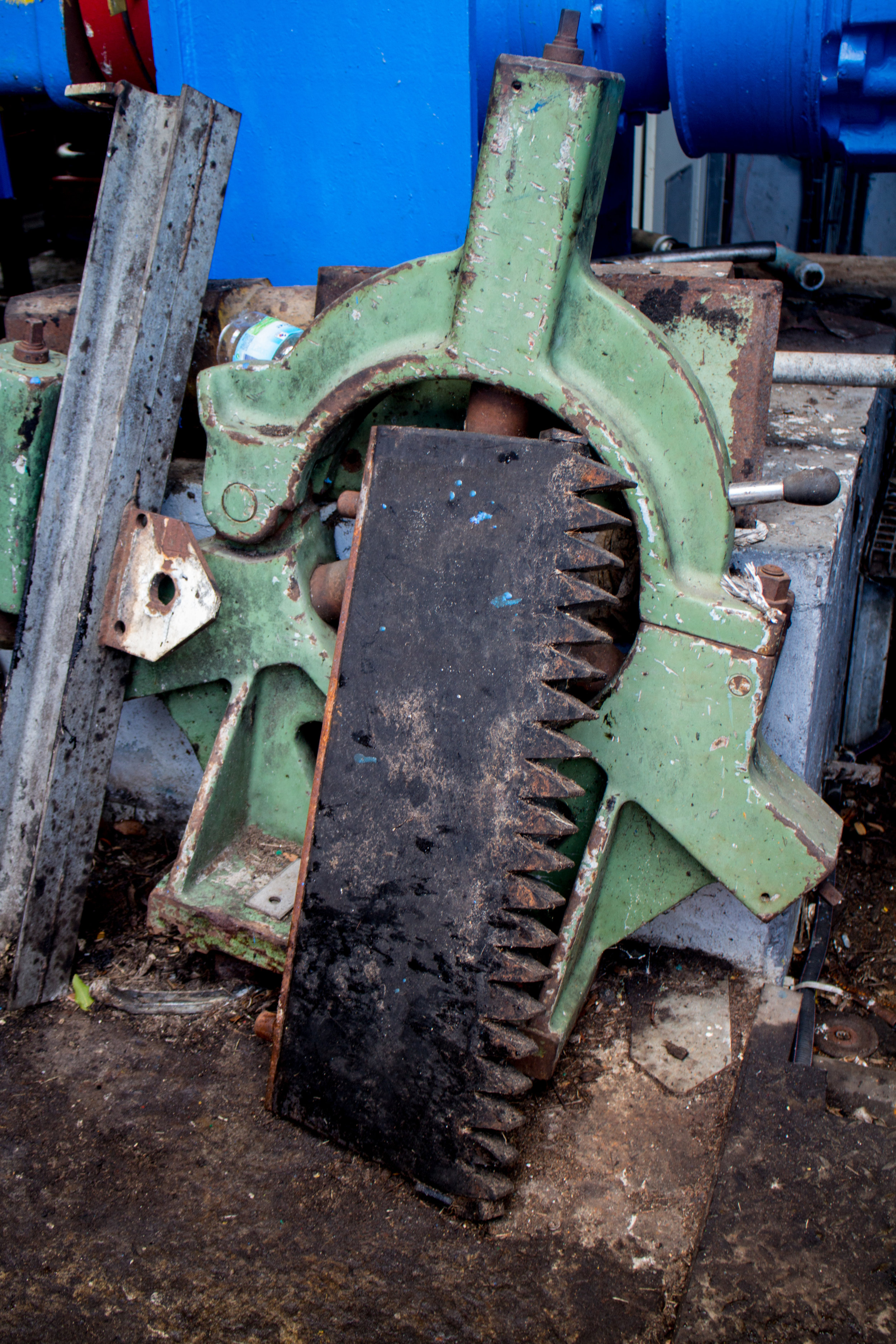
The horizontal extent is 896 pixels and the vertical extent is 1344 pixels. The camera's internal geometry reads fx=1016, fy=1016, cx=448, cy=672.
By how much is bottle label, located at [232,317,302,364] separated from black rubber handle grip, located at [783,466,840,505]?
908 millimetres

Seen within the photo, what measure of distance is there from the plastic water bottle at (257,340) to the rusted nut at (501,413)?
1.49ft

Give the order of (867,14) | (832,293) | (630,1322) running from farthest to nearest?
(832,293) → (867,14) → (630,1322)

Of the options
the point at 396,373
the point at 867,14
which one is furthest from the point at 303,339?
the point at 867,14

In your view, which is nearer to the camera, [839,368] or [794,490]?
[794,490]

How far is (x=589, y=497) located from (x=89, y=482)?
2.83 feet

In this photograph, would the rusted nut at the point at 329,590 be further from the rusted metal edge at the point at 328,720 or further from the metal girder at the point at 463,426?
the rusted metal edge at the point at 328,720

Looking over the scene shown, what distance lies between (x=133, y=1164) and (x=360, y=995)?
1.41ft

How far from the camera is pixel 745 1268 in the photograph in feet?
4.38

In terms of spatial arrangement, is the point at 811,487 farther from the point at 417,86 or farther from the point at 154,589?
the point at 417,86

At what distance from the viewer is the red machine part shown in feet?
8.39

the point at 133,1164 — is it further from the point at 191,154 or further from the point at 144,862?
the point at 191,154

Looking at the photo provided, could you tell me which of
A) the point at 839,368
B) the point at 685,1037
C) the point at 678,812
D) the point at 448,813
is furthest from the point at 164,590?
the point at 839,368

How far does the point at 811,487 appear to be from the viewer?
1534 millimetres

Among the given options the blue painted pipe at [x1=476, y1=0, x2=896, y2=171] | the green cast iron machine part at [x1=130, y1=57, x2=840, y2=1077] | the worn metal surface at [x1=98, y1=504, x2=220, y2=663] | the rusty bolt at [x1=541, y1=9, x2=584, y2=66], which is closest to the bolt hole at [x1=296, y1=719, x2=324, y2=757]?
the green cast iron machine part at [x1=130, y1=57, x2=840, y2=1077]
